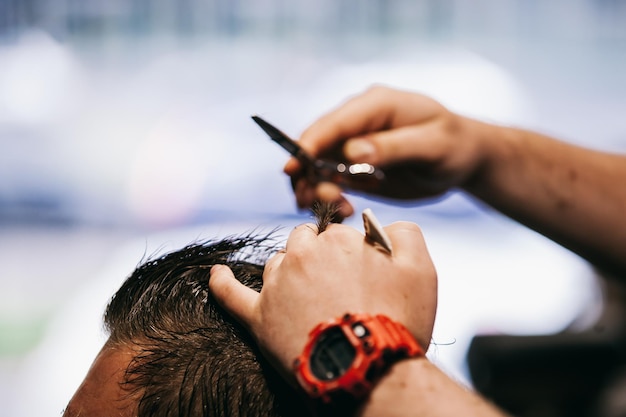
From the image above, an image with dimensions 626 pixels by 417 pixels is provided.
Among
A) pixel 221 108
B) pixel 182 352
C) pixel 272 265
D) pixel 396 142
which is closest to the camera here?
pixel 396 142

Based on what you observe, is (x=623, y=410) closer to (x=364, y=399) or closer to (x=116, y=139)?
(x=364, y=399)

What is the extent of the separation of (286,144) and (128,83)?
339 centimetres

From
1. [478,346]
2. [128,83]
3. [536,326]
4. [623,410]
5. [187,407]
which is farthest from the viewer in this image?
[128,83]

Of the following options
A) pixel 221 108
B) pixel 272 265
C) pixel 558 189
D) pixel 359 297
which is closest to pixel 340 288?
pixel 359 297

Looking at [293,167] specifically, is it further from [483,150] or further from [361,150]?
[483,150]

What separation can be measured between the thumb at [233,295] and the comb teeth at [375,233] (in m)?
0.18

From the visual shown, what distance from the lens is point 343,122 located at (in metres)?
0.83

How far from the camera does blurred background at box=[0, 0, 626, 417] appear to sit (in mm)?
3768

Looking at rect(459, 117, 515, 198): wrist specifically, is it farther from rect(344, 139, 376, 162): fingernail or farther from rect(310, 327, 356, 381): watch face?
rect(310, 327, 356, 381): watch face

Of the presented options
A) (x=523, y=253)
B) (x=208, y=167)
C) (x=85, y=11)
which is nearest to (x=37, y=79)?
(x=85, y=11)

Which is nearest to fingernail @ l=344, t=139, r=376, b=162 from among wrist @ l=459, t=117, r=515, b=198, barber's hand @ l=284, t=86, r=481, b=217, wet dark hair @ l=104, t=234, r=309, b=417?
barber's hand @ l=284, t=86, r=481, b=217

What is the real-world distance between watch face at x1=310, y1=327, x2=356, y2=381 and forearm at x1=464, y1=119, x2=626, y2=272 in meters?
0.24

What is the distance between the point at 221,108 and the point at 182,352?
287 centimetres

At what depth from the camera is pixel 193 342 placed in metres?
1.17
